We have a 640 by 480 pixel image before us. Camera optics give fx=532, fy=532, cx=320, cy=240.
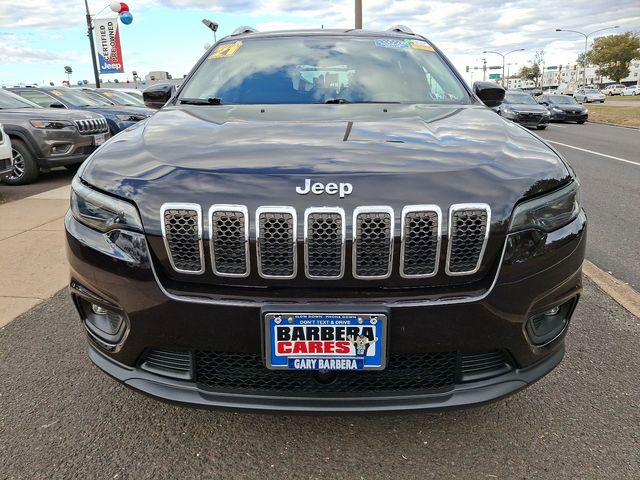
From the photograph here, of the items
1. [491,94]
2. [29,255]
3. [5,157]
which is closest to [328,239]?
[491,94]

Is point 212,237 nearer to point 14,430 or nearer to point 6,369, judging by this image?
point 14,430

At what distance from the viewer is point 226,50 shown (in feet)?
11.7

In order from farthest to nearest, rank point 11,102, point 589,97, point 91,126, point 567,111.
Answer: point 589,97
point 567,111
point 11,102
point 91,126

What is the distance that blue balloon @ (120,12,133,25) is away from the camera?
21.6 metres

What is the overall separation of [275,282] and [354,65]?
77.6 inches

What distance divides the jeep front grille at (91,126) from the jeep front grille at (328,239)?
783cm

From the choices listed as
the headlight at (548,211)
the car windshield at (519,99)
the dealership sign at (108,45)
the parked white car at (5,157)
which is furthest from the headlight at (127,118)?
the car windshield at (519,99)

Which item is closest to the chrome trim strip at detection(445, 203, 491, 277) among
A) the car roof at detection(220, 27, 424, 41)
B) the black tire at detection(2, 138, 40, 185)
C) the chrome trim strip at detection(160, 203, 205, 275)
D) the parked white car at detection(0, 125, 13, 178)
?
the chrome trim strip at detection(160, 203, 205, 275)

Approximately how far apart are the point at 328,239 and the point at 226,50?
7.58 feet

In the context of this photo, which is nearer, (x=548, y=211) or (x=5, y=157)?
(x=548, y=211)

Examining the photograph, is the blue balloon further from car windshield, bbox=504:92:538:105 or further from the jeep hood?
the jeep hood

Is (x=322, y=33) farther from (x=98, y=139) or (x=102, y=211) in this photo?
(x=98, y=139)

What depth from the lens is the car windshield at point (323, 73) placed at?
308 centimetres

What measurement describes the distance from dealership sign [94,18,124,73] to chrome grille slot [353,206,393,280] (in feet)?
72.3
